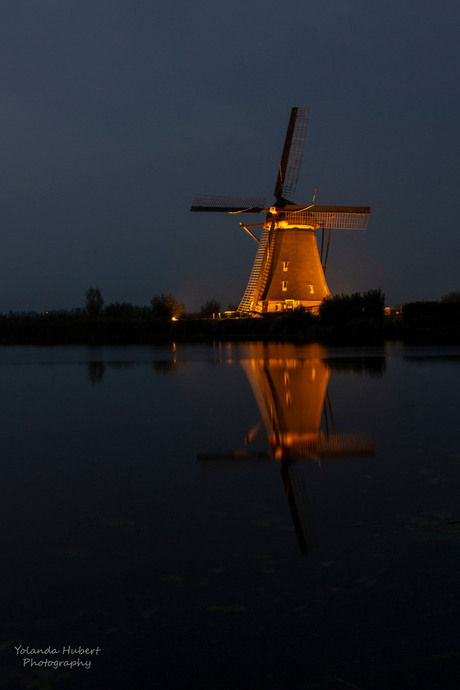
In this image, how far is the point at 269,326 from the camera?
36.4 meters

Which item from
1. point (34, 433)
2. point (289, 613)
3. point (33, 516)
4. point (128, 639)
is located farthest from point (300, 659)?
point (34, 433)

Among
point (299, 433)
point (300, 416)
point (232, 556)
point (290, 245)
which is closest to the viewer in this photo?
point (232, 556)

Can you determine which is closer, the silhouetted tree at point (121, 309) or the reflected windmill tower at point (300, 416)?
the reflected windmill tower at point (300, 416)

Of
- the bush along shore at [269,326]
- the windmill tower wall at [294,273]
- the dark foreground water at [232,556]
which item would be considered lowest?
the dark foreground water at [232,556]

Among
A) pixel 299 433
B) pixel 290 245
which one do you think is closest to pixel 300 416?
pixel 299 433

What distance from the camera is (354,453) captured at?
583 centimetres

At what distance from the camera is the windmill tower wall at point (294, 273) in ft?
112

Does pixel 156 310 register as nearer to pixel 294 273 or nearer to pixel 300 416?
pixel 294 273

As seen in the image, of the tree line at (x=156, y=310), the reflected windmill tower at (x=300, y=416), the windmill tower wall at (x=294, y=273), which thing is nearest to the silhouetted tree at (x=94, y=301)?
the tree line at (x=156, y=310)

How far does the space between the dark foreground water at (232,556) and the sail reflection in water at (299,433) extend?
0.10ft

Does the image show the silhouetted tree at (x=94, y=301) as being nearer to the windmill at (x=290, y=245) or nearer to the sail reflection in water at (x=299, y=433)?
the windmill at (x=290, y=245)

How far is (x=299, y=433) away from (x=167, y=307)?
123ft

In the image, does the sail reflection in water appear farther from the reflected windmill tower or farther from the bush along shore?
the bush along shore

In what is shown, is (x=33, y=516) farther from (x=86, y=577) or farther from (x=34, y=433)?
(x=34, y=433)
